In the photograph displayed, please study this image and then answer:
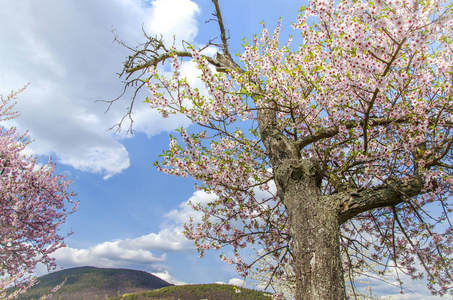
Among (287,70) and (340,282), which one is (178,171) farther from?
(340,282)

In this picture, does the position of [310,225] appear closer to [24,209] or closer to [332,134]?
[332,134]

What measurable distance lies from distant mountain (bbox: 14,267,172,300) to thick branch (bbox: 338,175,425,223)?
170 feet

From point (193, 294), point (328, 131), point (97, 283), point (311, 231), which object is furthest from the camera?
point (97, 283)

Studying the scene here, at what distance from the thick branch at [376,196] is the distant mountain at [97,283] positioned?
170 feet

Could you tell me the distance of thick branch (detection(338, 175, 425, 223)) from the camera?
13.0ft

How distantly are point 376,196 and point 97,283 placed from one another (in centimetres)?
6064

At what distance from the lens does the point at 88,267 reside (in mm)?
59688

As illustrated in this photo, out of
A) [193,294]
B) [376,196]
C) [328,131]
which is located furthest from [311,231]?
[193,294]

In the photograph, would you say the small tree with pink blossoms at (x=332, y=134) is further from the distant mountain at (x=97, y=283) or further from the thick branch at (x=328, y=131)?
the distant mountain at (x=97, y=283)

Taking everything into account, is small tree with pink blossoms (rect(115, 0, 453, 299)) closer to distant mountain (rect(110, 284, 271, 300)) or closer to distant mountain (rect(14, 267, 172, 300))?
distant mountain (rect(110, 284, 271, 300))

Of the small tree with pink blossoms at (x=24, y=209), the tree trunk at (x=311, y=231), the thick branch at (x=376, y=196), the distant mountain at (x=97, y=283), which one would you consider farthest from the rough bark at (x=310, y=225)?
the distant mountain at (x=97, y=283)

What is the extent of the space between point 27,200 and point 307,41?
380 inches

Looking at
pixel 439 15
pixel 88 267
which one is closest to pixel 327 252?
pixel 439 15

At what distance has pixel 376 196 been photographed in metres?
4.05
